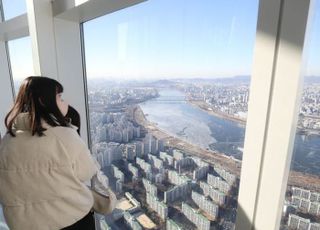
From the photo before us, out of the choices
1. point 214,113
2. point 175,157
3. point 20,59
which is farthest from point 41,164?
point 20,59

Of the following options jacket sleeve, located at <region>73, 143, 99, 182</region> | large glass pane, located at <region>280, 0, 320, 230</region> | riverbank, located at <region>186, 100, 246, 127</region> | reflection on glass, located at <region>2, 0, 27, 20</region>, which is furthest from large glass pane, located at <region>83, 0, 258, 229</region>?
reflection on glass, located at <region>2, 0, 27, 20</region>

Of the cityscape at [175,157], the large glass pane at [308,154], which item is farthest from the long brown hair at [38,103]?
the large glass pane at [308,154]

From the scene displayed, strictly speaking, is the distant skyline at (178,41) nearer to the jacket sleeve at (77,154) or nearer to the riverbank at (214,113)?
the riverbank at (214,113)

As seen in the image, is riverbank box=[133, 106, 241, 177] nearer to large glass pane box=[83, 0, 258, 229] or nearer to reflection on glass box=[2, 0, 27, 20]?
large glass pane box=[83, 0, 258, 229]

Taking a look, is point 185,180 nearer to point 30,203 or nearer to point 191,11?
point 30,203

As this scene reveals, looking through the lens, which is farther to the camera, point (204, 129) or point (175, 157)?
point (175, 157)

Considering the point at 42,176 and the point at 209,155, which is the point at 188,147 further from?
the point at 42,176

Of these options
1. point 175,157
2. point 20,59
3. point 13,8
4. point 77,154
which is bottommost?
point 175,157

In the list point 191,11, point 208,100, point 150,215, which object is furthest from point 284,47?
point 150,215
